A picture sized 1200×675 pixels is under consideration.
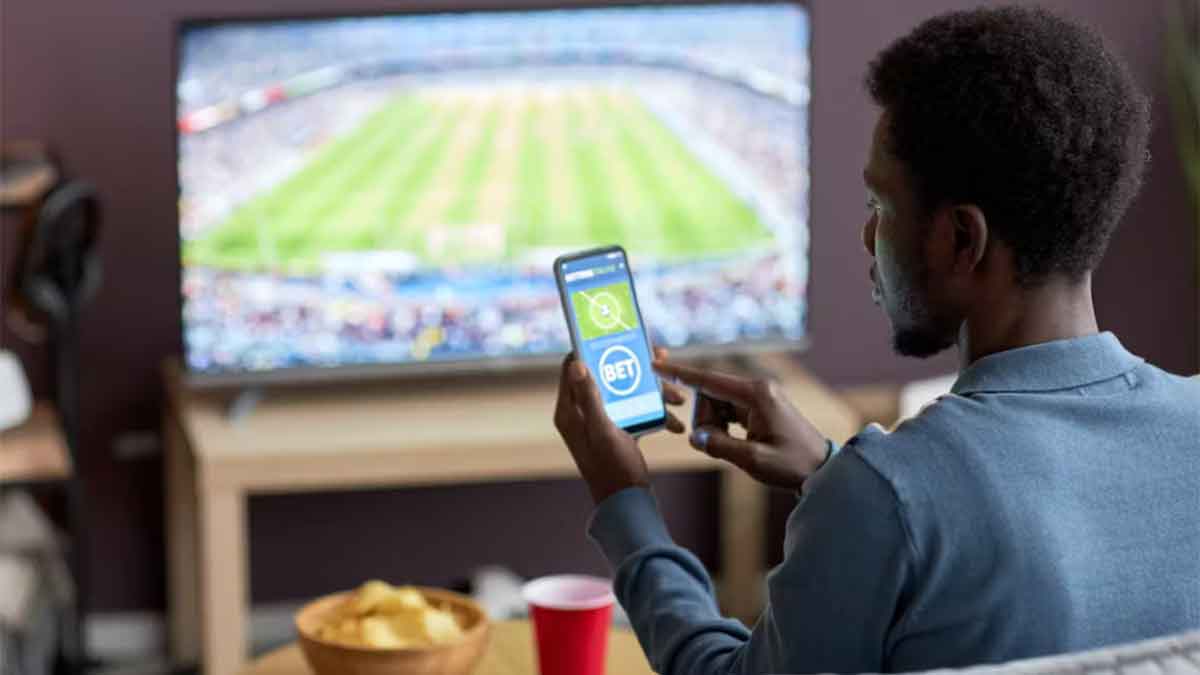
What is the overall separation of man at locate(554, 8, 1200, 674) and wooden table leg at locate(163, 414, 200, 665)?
2229 mm

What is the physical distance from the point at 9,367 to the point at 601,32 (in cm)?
121

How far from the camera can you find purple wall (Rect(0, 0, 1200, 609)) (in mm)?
3615

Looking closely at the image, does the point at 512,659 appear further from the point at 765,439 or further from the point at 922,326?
the point at 922,326

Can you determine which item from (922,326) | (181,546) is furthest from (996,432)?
(181,546)

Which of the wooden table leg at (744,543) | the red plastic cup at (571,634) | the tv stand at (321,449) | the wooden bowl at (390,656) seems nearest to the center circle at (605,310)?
the red plastic cup at (571,634)

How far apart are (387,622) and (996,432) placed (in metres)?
1.00

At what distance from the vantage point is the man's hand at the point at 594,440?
1672mm

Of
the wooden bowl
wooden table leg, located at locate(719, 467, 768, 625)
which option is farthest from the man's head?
wooden table leg, located at locate(719, 467, 768, 625)

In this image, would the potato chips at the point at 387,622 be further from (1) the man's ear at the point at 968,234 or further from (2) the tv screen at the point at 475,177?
(2) the tv screen at the point at 475,177

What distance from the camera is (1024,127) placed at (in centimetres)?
140

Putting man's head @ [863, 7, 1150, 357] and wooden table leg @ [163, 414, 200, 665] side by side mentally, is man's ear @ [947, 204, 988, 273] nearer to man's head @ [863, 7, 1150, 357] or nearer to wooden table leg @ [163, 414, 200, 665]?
man's head @ [863, 7, 1150, 357]

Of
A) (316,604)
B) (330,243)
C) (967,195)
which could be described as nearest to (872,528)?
(967,195)

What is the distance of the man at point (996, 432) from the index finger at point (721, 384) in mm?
256

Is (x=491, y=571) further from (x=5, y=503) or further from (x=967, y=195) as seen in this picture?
(x=967, y=195)
